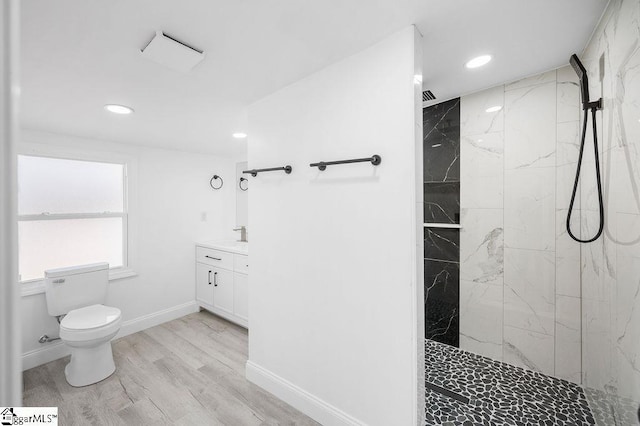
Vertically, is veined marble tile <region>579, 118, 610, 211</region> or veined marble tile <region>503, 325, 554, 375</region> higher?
veined marble tile <region>579, 118, 610, 211</region>

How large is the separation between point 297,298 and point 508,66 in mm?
2019

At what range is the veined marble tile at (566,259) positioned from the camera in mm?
1844

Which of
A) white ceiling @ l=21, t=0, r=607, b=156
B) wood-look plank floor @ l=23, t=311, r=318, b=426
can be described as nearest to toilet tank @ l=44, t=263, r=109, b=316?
wood-look plank floor @ l=23, t=311, r=318, b=426

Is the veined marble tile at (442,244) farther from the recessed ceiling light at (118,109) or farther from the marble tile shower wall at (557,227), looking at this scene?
the recessed ceiling light at (118,109)

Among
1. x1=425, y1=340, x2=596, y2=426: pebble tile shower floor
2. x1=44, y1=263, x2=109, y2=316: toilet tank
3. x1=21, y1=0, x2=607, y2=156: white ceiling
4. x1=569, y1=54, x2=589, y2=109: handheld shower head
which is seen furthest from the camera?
x1=44, y1=263, x2=109, y2=316: toilet tank

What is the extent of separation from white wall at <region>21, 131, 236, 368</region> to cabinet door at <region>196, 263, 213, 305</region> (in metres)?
0.10

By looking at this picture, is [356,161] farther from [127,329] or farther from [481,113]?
[127,329]

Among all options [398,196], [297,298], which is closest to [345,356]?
[297,298]

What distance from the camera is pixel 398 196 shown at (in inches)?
54.3

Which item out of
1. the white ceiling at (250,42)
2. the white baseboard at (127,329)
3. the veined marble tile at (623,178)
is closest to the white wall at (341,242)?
the white ceiling at (250,42)

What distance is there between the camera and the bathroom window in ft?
8.58

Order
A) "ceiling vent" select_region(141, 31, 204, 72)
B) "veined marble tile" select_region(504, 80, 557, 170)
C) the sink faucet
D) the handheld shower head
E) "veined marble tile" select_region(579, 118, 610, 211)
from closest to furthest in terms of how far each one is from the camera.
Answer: "ceiling vent" select_region(141, 31, 204, 72), "veined marble tile" select_region(579, 118, 610, 211), the handheld shower head, "veined marble tile" select_region(504, 80, 557, 170), the sink faucet

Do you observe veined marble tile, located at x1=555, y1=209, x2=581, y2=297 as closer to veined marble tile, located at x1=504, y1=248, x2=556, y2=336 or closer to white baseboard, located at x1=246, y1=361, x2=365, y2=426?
veined marble tile, located at x1=504, y1=248, x2=556, y2=336

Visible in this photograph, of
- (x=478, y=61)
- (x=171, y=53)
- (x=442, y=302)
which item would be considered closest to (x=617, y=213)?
(x=478, y=61)
